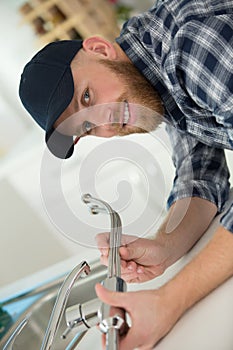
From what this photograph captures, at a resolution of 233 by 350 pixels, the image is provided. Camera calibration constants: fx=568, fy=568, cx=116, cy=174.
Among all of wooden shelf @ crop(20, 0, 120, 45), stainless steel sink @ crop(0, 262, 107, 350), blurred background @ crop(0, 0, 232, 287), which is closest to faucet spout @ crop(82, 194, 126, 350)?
stainless steel sink @ crop(0, 262, 107, 350)

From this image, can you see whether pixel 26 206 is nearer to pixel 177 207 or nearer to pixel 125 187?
pixel 177 207

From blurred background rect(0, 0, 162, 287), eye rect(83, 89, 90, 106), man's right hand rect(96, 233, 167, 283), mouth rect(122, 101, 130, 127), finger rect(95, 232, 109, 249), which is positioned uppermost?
eye rect(83, 89, 90, 106)

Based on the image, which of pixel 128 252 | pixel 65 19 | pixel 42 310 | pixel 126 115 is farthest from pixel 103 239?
pixel 65 19

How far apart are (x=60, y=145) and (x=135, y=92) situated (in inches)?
6.3

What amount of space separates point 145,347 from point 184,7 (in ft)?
1.43

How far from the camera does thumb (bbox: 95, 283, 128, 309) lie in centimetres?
54

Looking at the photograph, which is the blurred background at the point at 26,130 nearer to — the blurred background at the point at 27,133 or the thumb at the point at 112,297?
the blurred background at the point at 27,133

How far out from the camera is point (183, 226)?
2.68ft

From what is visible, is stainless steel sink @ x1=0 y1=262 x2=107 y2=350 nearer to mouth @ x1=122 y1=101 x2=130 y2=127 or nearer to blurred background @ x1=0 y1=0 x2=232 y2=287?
mouth @ x1=122 y1=101 x2=130 y2=127

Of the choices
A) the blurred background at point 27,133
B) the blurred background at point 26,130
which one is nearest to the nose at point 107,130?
the blurred background at point 27,133

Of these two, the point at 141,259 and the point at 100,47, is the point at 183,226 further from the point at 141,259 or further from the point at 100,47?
the point at 100,47

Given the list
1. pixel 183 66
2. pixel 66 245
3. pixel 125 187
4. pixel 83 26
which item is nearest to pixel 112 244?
pixel 125 187

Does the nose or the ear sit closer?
the nose

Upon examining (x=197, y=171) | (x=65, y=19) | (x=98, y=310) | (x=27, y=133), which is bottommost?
(x=27, y=133)
